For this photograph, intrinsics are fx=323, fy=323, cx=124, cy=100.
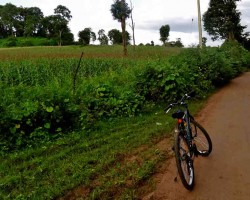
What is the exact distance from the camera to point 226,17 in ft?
178

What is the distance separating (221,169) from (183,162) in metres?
1.08

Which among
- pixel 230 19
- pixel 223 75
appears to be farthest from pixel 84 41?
pixel 223 75

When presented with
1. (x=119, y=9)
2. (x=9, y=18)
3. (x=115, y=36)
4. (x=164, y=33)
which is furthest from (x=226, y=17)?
(x=9, y=18)

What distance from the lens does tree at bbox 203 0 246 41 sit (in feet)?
175

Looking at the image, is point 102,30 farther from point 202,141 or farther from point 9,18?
point 202,141

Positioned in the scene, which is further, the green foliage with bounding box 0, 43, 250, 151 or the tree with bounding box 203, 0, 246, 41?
the tree with bounding box 203, 0, 246, 41

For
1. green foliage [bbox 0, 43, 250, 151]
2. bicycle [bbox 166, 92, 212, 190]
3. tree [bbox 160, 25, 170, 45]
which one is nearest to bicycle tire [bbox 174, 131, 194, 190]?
bicycle [bbox 166, 92, 212, 190]

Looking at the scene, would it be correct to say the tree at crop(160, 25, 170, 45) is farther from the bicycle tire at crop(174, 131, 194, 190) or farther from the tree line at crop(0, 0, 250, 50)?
the bicycle tire at crop(174, 131, 194, 190)

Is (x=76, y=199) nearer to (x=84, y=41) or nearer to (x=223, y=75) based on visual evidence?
(x=223, y=75)

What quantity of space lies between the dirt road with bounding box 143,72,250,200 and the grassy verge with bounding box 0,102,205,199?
452mm

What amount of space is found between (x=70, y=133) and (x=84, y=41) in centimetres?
7618

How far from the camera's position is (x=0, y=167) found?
6.18 meters

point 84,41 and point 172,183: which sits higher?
point 84,41

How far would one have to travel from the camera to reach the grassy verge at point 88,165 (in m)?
5.05
